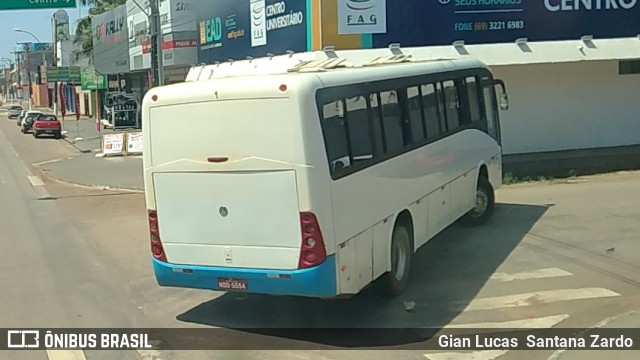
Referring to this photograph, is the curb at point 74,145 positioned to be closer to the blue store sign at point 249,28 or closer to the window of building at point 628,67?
the blue store sign at point 249,28

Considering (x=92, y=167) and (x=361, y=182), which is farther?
(x=92, y=167)

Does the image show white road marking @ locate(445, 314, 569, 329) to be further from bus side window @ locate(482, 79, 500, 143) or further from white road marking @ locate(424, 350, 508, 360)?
bus side window @ locate(482, 79, 500, 143)

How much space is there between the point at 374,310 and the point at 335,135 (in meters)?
2.12

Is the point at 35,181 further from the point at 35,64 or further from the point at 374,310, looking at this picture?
the point at 35,64

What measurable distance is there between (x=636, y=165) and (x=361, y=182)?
1480 cm

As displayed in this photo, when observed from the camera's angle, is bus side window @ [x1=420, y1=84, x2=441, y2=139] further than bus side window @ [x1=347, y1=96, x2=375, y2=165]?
Yes

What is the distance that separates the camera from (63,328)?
8602 millimetres

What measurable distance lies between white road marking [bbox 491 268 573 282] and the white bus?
4.29 feet

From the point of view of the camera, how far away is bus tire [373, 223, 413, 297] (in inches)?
359

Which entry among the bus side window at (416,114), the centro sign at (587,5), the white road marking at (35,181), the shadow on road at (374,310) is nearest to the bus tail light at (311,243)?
the shadow on road at (374,310)

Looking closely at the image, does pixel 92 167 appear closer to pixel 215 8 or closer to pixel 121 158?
pixel 121 158

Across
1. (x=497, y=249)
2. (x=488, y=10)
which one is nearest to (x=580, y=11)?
(x=488, y=10)

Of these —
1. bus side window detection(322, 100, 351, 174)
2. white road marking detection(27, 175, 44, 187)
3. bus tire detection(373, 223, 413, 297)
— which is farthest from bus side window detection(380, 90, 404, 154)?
white road marking detection(27, 175, 44, 187)

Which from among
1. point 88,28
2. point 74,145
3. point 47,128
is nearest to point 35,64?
point 88,28
